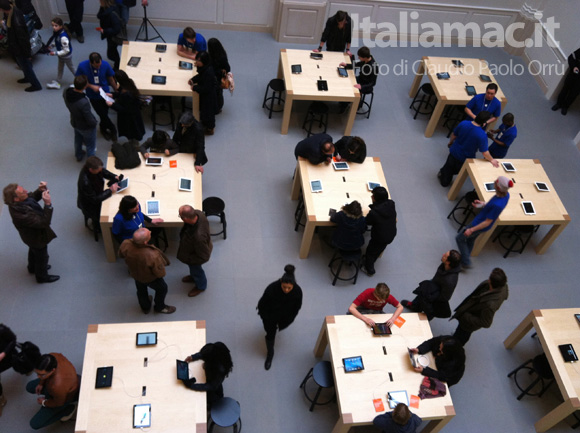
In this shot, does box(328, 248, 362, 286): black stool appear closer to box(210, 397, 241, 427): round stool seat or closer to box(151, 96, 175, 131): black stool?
box(210, 397, 241, 427): round stool seat

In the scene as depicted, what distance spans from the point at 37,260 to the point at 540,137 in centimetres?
820

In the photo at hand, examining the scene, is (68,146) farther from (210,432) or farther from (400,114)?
(400,114)

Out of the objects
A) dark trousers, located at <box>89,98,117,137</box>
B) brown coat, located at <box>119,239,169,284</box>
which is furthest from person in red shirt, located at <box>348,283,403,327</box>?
dark trousers, located at <box>89,98,117,137</box>

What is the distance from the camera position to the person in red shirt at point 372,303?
17.3 ft

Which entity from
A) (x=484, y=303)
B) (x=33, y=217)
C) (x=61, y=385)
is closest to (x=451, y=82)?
(x=484, y=303)

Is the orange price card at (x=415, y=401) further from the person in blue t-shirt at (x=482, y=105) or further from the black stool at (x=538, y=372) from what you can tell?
the person in blue t-shirt at (x=482, y=105)

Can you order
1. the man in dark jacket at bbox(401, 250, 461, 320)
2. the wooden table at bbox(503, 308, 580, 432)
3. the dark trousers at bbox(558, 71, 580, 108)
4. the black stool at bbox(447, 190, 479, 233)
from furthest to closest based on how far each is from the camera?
the dark trousers at bbox(558, 71, 580, 108) < the black stool at bbox(447, 190, 479, 233) < the man in dark jacket at bbox(401, 250, 461, 320) < the wooden table at bbox(503, 308, 580, 432)

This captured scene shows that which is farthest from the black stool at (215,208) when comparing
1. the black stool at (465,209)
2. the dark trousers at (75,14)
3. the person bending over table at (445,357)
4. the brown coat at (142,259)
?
the dark trousers at (75,14)

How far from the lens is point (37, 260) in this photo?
582 centimetres

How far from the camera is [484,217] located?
6.57 metres

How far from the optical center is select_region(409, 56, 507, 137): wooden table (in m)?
8.31

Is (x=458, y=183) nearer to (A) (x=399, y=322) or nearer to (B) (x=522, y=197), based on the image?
(B) (x=522, y=197)

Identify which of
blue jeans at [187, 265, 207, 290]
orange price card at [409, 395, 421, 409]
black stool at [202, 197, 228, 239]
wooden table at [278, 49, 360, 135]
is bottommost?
blue jeans at [187, 265, 207, 290]

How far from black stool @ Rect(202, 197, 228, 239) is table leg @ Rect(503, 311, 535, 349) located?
3.75 m
